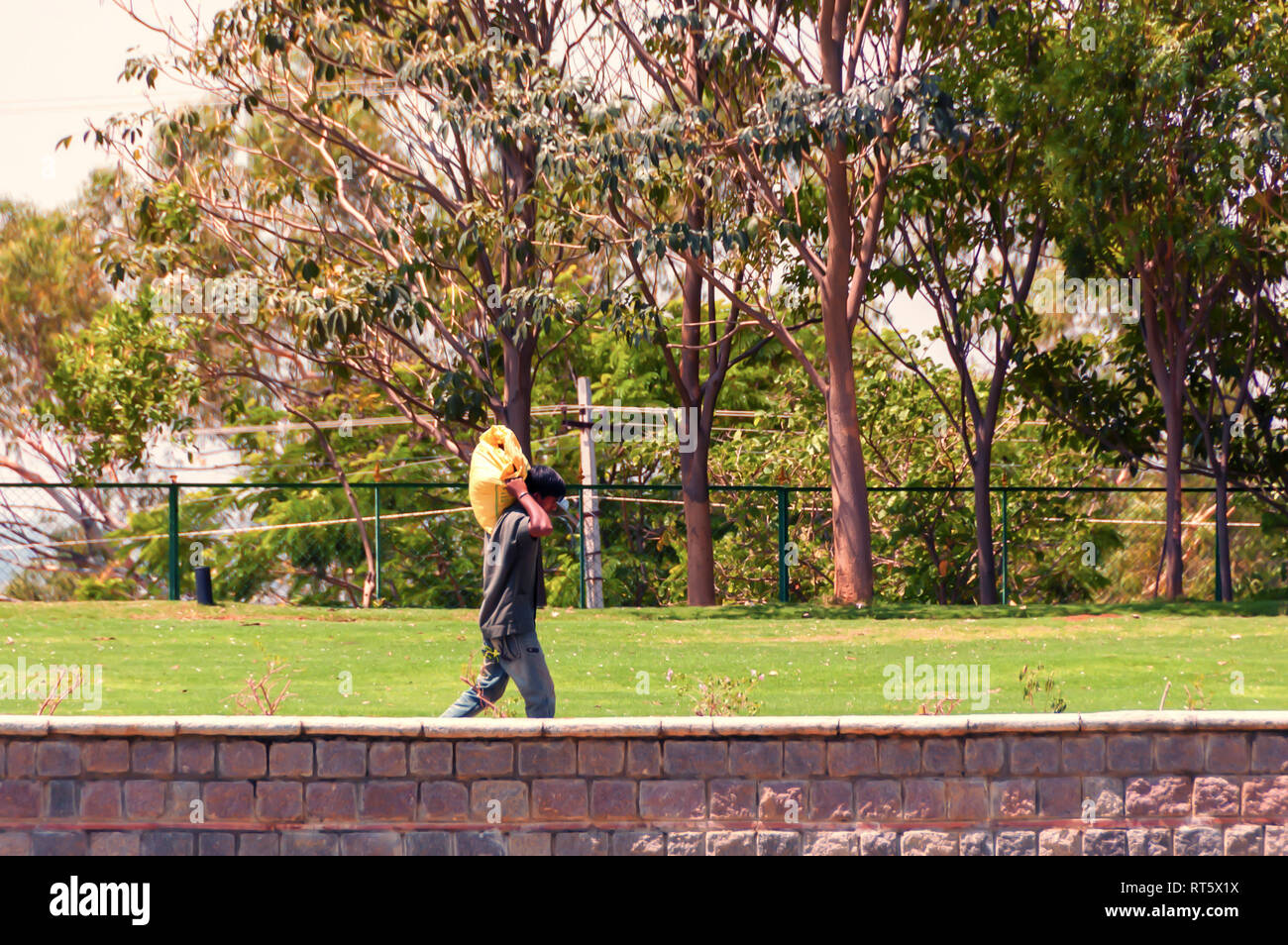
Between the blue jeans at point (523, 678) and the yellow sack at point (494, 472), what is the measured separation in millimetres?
721

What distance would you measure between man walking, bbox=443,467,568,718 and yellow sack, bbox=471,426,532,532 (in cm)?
5

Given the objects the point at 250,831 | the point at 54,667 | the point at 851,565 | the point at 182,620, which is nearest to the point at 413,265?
the point at 182,620

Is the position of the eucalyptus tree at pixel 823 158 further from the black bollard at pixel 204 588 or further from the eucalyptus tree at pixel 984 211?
the black bollard at pixel 204 588

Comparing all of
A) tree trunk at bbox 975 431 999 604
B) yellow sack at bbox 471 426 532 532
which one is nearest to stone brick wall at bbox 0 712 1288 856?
yellow sack at bbox 471 426 532 532

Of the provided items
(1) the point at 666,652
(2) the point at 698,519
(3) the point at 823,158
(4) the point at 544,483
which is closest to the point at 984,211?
A: (3) the point at 823,158

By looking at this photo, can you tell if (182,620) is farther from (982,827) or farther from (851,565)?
(982,827)

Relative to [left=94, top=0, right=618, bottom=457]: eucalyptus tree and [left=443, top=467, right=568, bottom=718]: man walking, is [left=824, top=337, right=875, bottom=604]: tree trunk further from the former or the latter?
[left=443, top=467, right=568, bottom=718]: man walking

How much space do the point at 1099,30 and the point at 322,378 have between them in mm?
21197

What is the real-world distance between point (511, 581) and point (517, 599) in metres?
0.11

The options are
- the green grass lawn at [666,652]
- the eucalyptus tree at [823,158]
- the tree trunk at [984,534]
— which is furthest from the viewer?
the tree trunk at [984,534]

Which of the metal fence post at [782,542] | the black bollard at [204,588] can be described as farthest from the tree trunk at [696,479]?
the black bollard at [204,588]

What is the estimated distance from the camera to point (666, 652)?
14891mm

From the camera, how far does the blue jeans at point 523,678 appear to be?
8.65 meters

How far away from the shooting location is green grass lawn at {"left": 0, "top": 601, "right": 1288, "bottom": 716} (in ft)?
36.2
